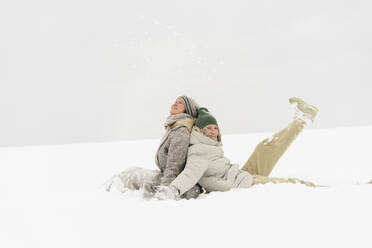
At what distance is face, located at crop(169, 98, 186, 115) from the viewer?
2924mm

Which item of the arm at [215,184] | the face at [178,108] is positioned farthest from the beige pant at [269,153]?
the face at [178,108]

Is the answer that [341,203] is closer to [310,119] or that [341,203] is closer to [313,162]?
[310,119]

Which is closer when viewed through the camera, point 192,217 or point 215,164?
point 192,217

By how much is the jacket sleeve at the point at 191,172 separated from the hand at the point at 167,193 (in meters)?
0.05

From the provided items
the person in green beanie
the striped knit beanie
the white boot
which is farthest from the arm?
the white boot

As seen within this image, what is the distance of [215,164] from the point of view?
271cm

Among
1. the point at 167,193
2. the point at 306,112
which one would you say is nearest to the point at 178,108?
the point at 167,193

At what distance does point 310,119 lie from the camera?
3176 millimetres

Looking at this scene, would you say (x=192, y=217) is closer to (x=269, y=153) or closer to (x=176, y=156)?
(x=176, y=156)

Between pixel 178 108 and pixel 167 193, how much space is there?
0.81m

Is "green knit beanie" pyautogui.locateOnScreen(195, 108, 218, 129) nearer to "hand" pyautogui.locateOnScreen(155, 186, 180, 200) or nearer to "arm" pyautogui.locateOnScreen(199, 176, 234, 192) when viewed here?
"arm" pyautogui.locateOnScreen(199, 176, 234, 192)

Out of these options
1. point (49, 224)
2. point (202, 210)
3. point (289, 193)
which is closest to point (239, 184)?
point (289, 193)

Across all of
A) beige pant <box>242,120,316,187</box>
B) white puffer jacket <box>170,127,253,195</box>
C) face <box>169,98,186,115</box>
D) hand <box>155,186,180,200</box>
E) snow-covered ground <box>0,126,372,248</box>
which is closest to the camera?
snow-covered ground <box>0,126,372,248</box>

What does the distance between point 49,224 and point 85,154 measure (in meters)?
3.49
